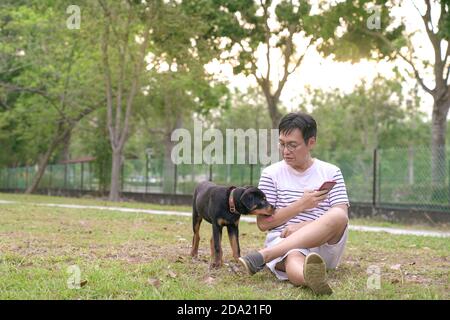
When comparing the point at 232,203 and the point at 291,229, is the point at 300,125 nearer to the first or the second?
the point at 291,229

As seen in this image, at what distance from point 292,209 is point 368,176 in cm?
1303

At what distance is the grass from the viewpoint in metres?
4.39

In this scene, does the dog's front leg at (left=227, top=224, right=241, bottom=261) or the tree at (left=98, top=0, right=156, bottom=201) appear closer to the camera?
the dog's front leg at (left=227, top=224, right=241, bottom=261)

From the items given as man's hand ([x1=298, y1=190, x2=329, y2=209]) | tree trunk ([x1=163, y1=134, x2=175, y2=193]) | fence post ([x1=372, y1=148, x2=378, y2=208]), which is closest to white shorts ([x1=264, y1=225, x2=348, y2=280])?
man's hand ([x1=298, y1=190, x2=329, y2=209])

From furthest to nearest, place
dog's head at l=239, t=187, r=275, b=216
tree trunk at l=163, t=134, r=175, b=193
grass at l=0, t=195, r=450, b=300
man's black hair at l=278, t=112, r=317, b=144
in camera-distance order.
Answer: tree trunk at l=163, t=134, r=175, b=193 → dog's head at l=239, t=187, r=275, b=216 → man's black hair at l=278, t=112, r=317, b=144 → grass at l=0, t=195, r=450, b=300

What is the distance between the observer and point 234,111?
46156 mm

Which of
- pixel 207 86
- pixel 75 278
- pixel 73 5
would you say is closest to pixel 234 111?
pixel 207 86

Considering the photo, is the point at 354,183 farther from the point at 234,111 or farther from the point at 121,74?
the point at 234,111

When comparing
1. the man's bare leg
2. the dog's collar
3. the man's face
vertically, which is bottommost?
the man's bare leg

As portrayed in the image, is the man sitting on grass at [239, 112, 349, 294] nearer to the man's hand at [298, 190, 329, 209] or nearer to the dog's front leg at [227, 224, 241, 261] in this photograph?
the man's hand at [298, 190, 329, 209]

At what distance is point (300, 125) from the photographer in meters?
4.98

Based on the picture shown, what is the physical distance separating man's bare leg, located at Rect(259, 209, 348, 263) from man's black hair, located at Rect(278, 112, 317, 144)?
70 centimetres

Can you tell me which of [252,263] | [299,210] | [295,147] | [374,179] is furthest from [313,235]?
[374,179]

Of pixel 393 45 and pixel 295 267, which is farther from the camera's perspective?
pixel 393 45
